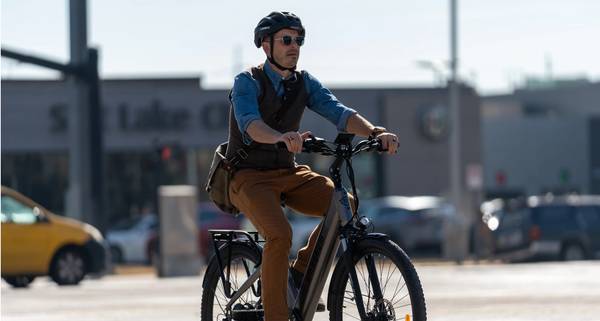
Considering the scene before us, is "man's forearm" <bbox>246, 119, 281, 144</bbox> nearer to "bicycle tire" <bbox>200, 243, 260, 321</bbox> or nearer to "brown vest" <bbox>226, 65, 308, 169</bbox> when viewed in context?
"brown vest" <bbox>226, 65, 308, 169</bbox>

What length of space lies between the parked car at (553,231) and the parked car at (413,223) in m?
7.81

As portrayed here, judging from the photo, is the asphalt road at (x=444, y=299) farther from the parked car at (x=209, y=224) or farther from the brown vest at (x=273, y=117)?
the parked car at (x=209, y=224)

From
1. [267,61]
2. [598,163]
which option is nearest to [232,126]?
[267,61]

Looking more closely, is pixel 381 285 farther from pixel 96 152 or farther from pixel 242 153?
pixel 96 152

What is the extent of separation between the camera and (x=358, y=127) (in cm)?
786

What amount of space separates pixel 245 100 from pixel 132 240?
32.6m

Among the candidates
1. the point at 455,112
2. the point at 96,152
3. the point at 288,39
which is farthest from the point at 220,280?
the point at 455,112

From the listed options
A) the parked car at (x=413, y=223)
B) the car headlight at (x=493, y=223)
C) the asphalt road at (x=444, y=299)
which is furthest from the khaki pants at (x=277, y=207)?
the parked car at (x=413, y=223)

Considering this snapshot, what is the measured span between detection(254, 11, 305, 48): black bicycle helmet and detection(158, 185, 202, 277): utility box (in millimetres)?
14845

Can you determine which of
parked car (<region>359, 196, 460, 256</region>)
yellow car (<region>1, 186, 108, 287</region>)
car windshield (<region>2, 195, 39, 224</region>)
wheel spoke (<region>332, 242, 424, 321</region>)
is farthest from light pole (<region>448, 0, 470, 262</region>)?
wheel spoke (<region>332, 242, 424, 321</region>)

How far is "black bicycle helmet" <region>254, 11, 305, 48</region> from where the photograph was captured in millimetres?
7789

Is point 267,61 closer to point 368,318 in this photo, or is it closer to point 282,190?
point 282,190

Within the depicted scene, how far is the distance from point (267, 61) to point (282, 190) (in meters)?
0.64

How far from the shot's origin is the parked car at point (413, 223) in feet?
129
